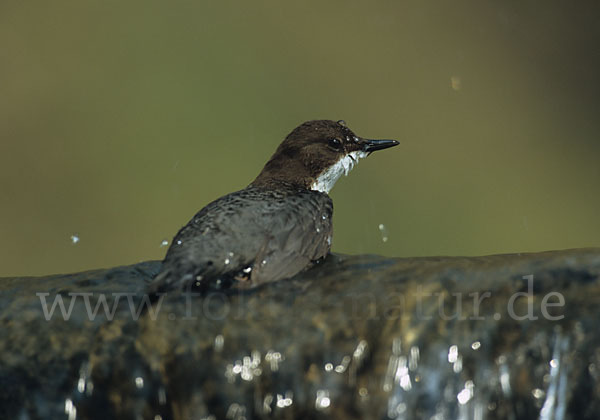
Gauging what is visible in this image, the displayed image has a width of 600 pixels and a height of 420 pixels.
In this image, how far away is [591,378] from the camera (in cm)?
279

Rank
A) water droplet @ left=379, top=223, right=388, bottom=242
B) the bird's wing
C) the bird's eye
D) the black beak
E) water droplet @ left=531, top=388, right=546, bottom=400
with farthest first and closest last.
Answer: water droplet @ left=379, top=223, right=388, bottom=242, the black beak, the bird's eye, the bird's wing, water droplet @ left=531, top=388, right=546, bottom=400

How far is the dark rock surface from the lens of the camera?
2.90 m

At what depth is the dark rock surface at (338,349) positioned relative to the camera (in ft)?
9.53

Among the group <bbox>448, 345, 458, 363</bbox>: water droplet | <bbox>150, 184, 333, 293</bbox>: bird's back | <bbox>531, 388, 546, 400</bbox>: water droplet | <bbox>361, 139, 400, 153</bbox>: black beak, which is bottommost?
<bbox>531, 388, 546, 400</bbox>: water droplet

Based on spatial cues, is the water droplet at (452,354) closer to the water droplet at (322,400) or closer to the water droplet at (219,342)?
the water droplet at (322,400)

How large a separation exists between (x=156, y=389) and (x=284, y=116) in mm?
6876

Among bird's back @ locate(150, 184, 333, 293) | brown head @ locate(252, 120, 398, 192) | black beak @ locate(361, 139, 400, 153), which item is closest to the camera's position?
bird's back @ locate(150, 184, 333, 293)

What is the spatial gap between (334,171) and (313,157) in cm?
21

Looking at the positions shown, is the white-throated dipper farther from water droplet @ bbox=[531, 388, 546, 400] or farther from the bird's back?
water droplet @ bbox=[531, 388, 546, 400]

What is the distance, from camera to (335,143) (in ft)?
17.0

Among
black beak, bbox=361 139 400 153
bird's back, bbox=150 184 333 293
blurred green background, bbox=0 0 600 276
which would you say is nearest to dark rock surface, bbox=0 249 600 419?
bird's back, bbox=150 184 333 293

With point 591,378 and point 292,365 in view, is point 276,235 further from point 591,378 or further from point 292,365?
point 591,378

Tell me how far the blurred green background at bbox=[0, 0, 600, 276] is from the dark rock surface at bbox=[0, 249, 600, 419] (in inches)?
216

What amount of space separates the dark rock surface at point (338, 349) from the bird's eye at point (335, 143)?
5.74 ft
